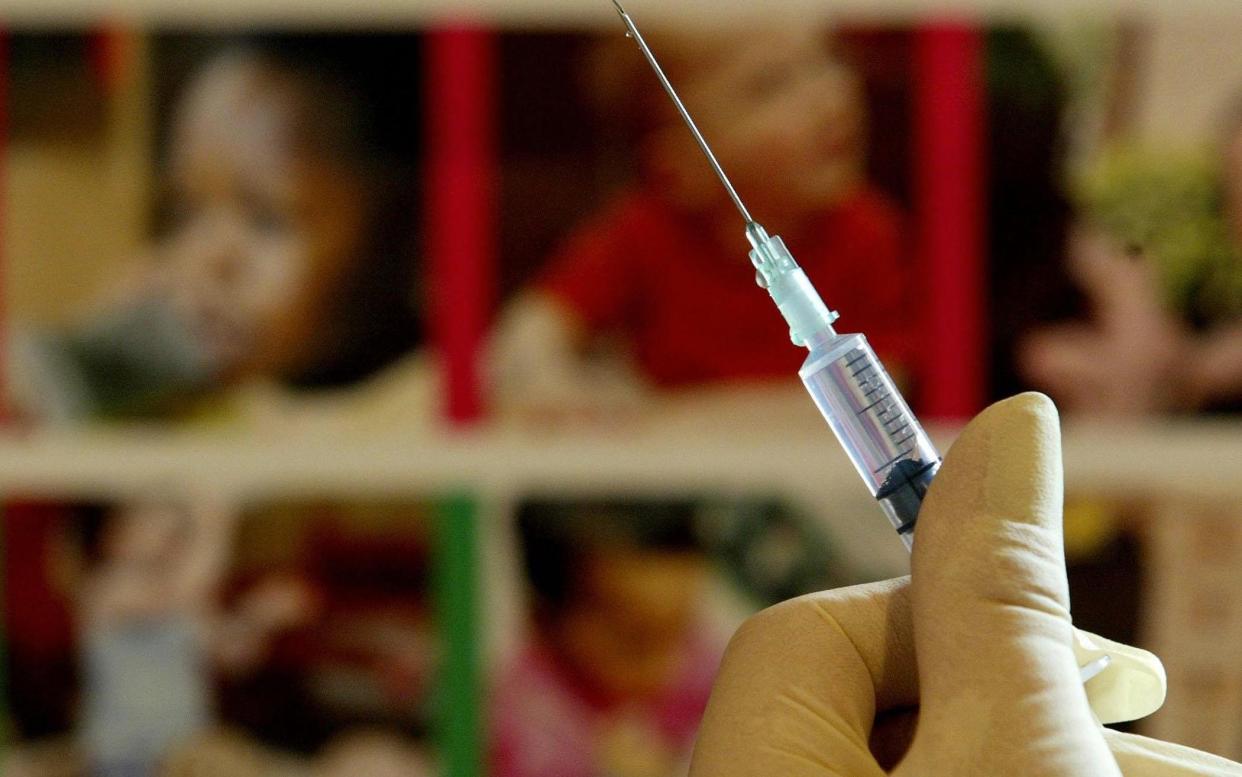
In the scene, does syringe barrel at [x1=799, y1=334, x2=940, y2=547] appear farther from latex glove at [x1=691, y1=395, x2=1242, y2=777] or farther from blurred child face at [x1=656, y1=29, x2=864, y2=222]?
blurred child face at [x1=656, y1=29, x2=864, y2=222]

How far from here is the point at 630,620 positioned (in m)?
1.74

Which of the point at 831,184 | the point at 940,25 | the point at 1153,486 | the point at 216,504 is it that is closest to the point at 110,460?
the point at 216,504

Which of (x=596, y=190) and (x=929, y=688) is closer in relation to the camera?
(x=929, y=688)

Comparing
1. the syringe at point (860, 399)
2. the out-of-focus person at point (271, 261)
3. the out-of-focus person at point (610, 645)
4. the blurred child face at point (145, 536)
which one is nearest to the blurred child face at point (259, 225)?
the out-of-focus person at point (271, 261)

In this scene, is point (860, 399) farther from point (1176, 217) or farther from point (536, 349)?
point (1176, 217)

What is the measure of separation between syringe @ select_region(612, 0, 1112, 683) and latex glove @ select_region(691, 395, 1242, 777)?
0.06m

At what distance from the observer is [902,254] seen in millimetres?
1740

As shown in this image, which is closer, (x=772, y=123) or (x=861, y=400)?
(x=861, y=400)

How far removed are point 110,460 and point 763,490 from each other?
0.87 m

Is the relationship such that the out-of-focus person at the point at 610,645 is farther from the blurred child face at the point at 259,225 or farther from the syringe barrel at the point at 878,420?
the syringe barrel at the point at 878,420

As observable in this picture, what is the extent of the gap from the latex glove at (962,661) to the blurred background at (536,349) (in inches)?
49.6

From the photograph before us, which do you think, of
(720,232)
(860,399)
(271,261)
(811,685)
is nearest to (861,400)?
(860,399)

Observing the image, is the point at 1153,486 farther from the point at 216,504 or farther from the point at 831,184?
the point at 216,504

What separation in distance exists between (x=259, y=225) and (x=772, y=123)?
0.70m
